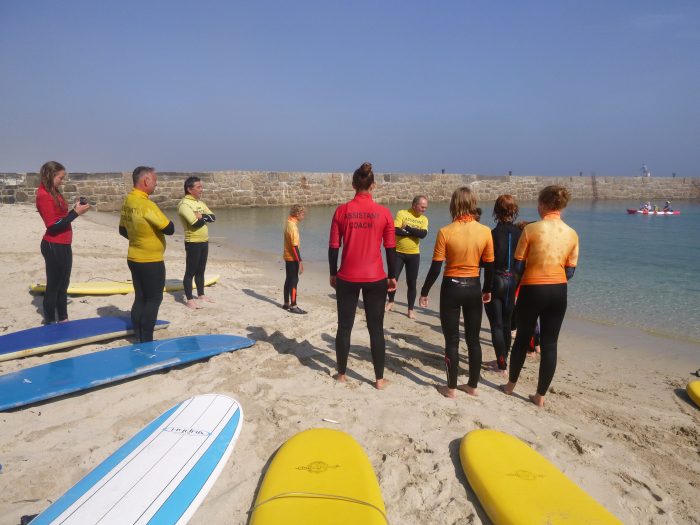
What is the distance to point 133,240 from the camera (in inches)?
150

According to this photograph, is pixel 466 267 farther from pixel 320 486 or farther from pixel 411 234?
pixel 411 234

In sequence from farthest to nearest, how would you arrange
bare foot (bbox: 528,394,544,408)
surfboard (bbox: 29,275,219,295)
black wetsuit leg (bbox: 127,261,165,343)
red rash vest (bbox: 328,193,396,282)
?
surfboard (bbox: 29,275,219,295) < black wetsuit leg (bbox: 127,261,165,343) < bare foot (bbox: 528,394,544,408) < red rash vest (bbox: 328,193,396,282)

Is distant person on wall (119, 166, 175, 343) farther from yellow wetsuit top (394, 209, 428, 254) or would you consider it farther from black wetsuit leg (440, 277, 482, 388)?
yellow wetsuit top (394, 209, 428, 254)

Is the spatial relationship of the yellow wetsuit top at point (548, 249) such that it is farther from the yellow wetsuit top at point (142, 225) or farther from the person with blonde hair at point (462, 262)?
the yellow wetsuit top at point (142, 225)

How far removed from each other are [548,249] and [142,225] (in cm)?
322

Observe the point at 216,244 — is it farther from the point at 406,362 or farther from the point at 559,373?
the point at 559,373

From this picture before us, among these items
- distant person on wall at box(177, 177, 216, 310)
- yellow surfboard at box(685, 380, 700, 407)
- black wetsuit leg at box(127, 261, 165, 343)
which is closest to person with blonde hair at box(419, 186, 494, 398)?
yellow surfboard at box(685, 380, 700, 407)

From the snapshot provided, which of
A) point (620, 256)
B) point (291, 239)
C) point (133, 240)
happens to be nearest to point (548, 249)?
point (291, 239)

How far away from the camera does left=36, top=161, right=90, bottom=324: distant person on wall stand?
4094 mm

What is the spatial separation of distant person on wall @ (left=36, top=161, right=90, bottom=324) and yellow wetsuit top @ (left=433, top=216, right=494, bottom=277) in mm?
3152

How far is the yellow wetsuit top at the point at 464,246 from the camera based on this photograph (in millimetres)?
3283

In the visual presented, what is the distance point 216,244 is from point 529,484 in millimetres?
11377

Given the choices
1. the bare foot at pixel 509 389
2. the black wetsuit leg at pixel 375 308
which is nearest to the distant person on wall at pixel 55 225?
A: the black wetsuit leg at pixel 375 308

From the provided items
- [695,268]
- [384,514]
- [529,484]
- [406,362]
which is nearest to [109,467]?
[384,514]
